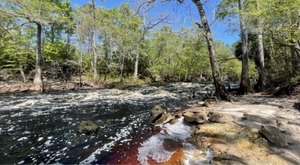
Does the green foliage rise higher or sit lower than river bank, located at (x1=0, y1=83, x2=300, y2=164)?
higher

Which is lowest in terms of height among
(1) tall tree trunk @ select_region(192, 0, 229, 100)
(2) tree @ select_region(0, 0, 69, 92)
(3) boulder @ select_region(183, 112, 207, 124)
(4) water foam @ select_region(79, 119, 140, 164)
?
(4) water foam @ select_region(79, 119, 140, 164)

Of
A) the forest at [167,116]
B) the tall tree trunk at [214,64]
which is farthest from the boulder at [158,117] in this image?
the tall tree trunk at [214,64]

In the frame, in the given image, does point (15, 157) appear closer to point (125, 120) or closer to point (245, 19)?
point (125, 120)

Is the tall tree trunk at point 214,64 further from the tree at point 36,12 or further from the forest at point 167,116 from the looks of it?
the tree at point 36,12

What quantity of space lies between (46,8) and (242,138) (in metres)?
22.0

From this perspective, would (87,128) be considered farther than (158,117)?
No

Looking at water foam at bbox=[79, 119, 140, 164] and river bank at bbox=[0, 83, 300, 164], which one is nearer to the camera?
river bank at bbox=[0, 83, 300, 164]

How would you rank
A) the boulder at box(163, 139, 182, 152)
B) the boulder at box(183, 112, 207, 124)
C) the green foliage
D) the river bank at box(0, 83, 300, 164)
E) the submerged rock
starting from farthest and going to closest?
the green foliage
the boulder at box(183, 112, 207, 124)
the submerged rock
the boulder at box(163, 139, 182, 152)
the river bank at box(0, 83, 300, 164)

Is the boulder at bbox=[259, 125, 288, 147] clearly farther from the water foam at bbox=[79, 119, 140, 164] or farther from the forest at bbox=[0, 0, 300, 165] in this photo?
the water foam at bbox=[79, 119, 140, 164]

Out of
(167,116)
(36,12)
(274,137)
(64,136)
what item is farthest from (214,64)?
(36,12)

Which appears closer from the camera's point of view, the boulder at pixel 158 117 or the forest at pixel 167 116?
the forest at pixel 167 116

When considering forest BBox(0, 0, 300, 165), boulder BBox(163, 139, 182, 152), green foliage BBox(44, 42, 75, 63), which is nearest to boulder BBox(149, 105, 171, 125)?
forest BBox(0, 0, 300, 165)

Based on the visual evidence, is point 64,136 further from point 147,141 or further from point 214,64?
point 214,64

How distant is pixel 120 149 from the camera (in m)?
5.15
